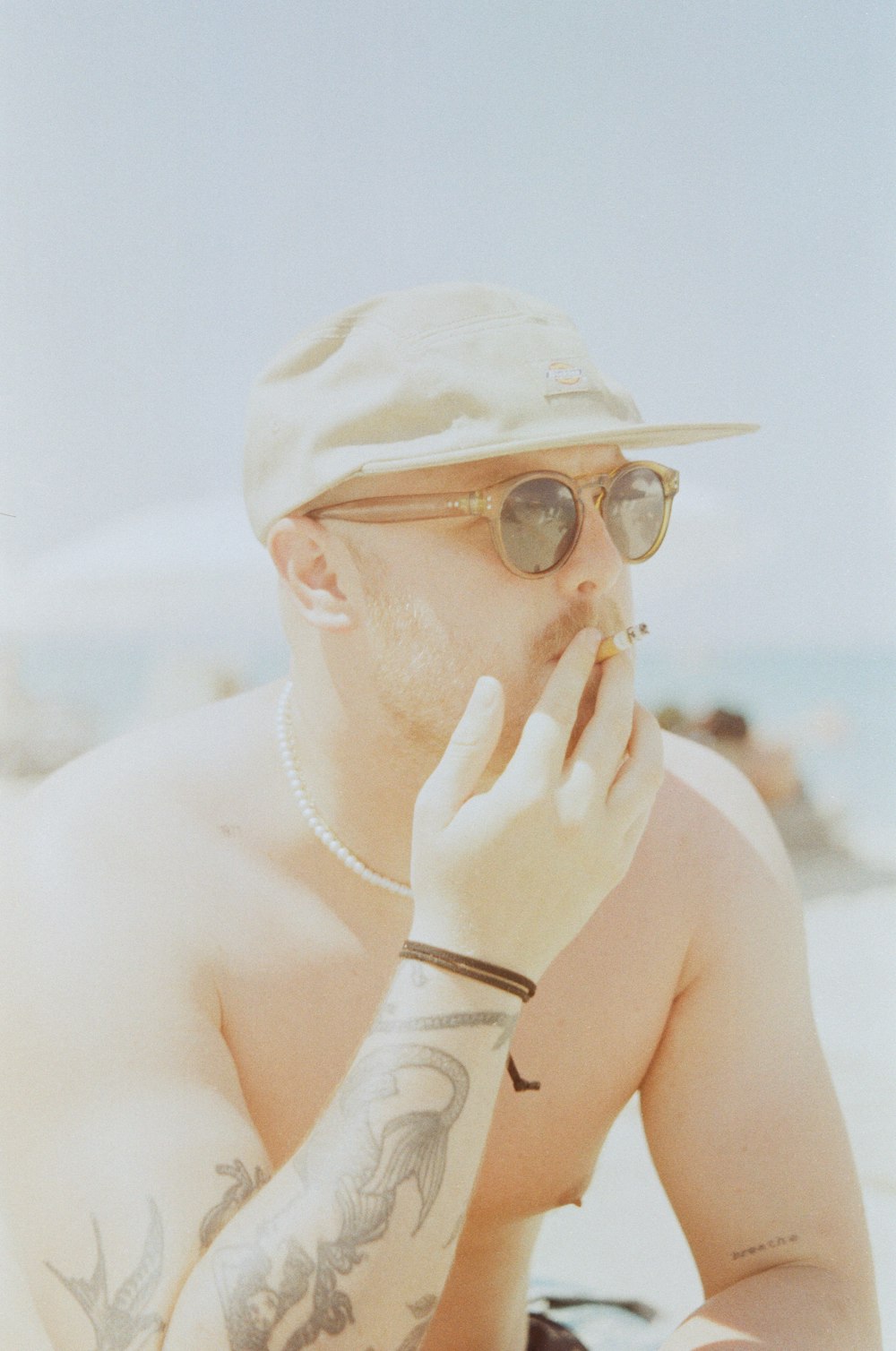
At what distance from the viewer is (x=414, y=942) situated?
4.90 feet

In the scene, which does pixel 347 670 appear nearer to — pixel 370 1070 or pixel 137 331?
pixel 370 1070

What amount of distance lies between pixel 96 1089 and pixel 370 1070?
0.37 meters

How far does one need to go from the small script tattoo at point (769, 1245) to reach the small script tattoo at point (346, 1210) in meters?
0.65

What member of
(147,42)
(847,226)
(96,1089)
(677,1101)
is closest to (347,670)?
(96,1089)

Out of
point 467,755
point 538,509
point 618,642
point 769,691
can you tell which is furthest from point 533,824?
point 769,691

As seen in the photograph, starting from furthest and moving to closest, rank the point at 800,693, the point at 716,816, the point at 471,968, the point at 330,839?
1. the point at 800,693
2. the point at 716,816
3. the point at 330,839
4. the point at 471,968

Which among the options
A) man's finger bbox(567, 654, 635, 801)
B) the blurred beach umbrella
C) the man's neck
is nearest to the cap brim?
man's finger bbox(567, 654, 635, 801)

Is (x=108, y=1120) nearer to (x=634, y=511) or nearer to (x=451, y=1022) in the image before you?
(x=451, y=1022)

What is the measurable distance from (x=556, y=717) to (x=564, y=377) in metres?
0.54

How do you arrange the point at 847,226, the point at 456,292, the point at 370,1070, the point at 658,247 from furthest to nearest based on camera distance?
the point at 658,247 → the point at 847,226 → the point at 456,292 → the point at 370,1070

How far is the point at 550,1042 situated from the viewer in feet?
→ 6.44

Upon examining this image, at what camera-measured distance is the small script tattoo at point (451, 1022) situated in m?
1.44

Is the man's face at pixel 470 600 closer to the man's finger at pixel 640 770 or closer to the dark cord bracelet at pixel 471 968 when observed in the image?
the man's finger at pixel 640 770

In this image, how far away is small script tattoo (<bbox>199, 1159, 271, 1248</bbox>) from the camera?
4.62ft
